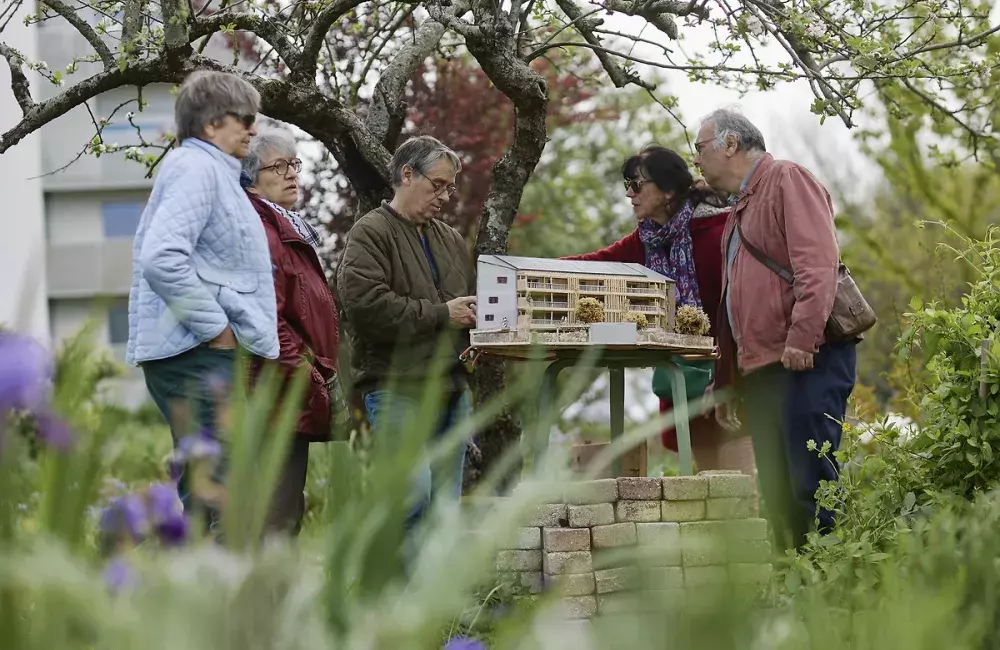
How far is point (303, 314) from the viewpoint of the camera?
155 inches

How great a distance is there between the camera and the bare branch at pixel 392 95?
6051mm

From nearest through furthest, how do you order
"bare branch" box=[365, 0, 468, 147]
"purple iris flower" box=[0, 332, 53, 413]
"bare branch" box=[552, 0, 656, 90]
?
"purple iris flower" box=[0, 332, 53, 413], "bare branch" box=[552, 0, 656, 90], "bare branch" box=[365, 0, 468, 147]

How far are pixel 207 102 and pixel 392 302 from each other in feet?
3.81

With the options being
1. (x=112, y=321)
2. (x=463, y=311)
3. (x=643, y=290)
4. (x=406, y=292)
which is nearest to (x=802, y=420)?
(x=643, y=290)

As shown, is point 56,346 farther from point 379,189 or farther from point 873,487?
point 379,189

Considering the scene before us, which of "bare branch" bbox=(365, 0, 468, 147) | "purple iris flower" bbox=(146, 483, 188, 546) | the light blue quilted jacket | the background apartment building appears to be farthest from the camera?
the background apartment building

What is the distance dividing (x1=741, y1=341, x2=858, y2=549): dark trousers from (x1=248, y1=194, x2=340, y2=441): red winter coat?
5.35ft

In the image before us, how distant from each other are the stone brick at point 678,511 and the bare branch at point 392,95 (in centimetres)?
268

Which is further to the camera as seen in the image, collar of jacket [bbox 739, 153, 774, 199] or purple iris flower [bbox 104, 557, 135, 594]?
collar of jacket [bbox 739, 153, 774, 199]

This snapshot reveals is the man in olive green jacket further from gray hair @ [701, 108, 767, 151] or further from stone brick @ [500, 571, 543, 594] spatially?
gray hair @ [701, 108, 767, 151]

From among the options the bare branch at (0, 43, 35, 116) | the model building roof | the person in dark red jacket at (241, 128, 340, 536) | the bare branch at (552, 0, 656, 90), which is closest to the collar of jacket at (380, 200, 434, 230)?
the model building roof

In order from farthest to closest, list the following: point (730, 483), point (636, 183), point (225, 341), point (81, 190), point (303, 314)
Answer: point (81, 190)
point (636, 183)
point (730, 483)
point (303, 314)
point (225, 341)

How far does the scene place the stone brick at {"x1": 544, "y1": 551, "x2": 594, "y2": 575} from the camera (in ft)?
14.0

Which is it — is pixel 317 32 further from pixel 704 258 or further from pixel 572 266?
pixel 704 258
